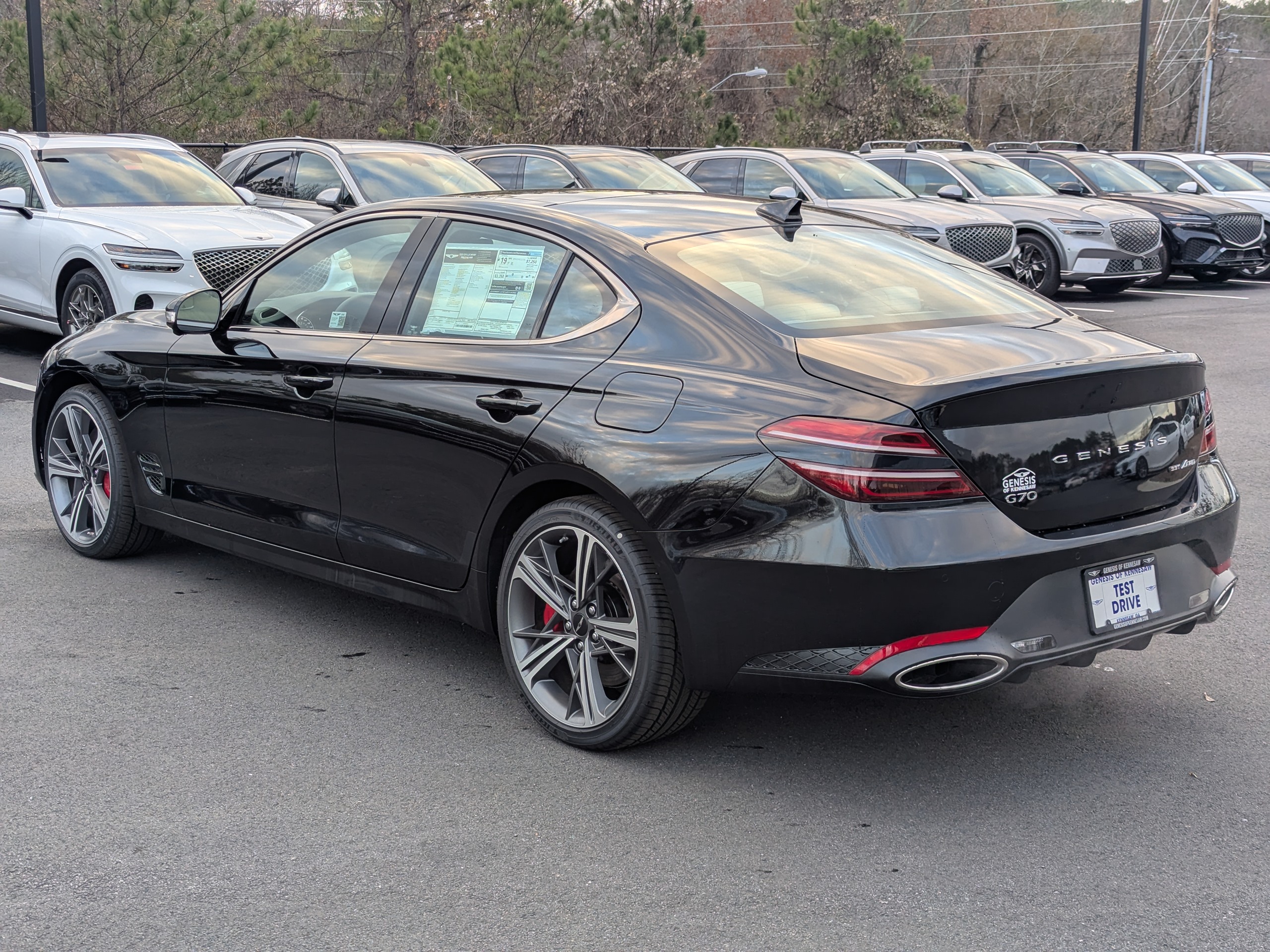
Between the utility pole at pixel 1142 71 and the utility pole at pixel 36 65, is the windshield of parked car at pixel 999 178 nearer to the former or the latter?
the utility pole at pixel 36 65

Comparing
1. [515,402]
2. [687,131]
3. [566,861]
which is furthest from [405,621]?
[687,131]

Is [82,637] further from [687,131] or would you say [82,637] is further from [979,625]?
[687,131]

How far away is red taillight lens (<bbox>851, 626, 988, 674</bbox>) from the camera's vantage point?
11.6ft

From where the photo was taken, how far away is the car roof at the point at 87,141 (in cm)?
1202

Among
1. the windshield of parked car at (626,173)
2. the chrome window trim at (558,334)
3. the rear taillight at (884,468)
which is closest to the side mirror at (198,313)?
the chrome window trim at (558,334)

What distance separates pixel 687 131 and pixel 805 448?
2877cm

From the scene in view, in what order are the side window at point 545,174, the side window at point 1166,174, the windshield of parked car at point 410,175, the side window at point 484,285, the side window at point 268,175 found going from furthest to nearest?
the side window at point 1166,174, the side window at point 545,174, the side window at point 268,175, the windshield of parked car at point 410,175, the side window at point 484,285

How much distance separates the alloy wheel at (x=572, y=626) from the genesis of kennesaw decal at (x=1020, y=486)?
3.46 ft

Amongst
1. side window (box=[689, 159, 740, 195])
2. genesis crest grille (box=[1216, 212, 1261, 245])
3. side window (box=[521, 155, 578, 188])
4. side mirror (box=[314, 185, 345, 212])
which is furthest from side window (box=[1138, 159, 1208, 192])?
side mirror (box=[314, 185, 345, 212])

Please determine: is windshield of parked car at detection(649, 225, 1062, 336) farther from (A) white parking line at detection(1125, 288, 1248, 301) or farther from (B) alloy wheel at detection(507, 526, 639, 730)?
(A) white parking line at detection(1125, 288, 1248, 301)

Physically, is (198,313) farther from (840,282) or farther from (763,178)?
(763,178)

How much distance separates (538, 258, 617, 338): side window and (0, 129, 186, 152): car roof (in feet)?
29.9

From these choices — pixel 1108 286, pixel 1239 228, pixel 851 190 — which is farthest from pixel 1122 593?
pixel 1239 228

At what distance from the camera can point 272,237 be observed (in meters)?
10.9
